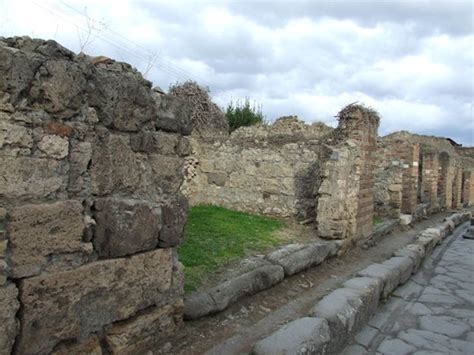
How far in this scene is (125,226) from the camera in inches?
107

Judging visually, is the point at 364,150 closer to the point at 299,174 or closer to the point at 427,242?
the point at 299,174

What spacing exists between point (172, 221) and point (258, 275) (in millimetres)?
1695

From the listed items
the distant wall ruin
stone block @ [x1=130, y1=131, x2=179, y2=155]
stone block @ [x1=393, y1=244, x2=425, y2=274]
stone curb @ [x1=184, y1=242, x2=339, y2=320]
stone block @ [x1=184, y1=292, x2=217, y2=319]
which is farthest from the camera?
the distant wall ruin

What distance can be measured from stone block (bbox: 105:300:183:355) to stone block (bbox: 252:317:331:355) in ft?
2.08

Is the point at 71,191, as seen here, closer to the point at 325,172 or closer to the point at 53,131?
the point at 53,131

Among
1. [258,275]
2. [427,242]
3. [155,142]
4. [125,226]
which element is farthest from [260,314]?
[427,242]

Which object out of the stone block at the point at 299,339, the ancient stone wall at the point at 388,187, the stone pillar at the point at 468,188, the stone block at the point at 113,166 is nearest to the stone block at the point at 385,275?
the stone block at the point at 299,339

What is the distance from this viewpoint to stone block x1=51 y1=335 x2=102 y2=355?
7.75 feet

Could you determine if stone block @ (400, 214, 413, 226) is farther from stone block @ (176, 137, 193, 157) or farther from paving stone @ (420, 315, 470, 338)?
stone block @ (176, 137, 193, 157)

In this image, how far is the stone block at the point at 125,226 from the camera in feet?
8.48

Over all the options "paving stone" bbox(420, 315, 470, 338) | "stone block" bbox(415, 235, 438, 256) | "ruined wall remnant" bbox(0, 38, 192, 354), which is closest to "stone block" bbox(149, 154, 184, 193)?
"ruined wall remnant" bbox(0, 38, 192, 354)

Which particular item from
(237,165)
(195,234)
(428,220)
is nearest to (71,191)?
(195,234)

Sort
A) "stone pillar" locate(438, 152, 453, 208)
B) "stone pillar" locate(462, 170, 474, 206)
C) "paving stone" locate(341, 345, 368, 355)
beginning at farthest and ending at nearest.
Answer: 1. "stone pillar" locate(462, 170, 474, 206)
2. "stone pillar" locate(438, 152, 453, 208)
3. "paving stone" locate(341, 345, 368, 355)

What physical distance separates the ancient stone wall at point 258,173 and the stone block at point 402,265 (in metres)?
1.95
